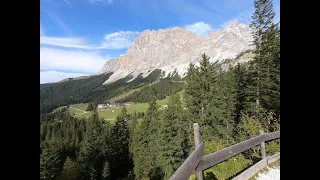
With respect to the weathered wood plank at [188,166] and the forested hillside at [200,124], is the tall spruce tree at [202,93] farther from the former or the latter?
the weathered wood plank at [188,166]

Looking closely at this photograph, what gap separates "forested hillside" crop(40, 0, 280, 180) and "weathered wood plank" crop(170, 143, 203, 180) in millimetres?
3926

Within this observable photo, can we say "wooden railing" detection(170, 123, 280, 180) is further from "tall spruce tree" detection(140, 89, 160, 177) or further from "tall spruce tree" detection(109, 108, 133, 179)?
"tall spruce tree" detection(109, 108, 133, 179)

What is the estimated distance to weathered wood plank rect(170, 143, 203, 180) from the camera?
2625 millimetres

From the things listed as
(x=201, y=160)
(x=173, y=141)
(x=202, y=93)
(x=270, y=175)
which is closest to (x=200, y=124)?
(x=202, y=93)

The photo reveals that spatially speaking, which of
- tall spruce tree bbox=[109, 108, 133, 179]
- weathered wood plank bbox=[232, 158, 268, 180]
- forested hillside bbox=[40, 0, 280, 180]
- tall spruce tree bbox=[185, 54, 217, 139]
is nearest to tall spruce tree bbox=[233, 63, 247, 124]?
forested hillside bbox=[40, 0, 280, 180]

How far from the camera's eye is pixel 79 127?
55.0 meters

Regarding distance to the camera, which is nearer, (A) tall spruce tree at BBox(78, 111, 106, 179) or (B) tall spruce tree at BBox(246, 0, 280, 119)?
(B) tall spruce tree at BBox(246, 0, 280, 119)

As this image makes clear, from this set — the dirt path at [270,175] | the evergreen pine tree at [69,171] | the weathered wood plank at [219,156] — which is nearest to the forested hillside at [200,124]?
the evergreen pine tree at [69,171]

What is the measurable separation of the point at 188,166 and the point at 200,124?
79.3 feet

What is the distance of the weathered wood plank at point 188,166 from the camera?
263cm

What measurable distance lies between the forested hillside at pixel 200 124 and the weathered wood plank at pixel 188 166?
393cm

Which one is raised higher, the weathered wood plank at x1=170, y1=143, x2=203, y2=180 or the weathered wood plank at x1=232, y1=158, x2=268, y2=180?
the weathered wood plank at x1=170, y1=143, x2=203, y2=180

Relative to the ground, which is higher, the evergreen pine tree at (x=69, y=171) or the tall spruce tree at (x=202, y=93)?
the tall spruce tree at (x=202, y=93)
